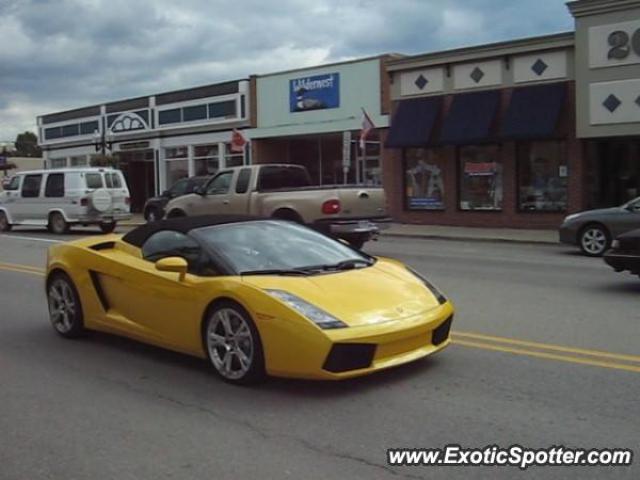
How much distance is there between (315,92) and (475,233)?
9.14 meters

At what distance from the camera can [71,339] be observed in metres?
7.73

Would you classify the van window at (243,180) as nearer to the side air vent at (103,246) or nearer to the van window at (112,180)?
the van window at (112,180)

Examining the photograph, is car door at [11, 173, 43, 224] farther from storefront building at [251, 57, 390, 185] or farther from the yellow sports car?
the yellow sports car

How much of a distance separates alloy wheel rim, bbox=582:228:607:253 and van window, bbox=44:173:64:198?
15.0 meters

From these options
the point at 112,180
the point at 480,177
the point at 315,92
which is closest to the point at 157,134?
the point at 315,92

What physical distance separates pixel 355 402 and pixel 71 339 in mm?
3603

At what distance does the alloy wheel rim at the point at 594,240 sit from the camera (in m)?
15.3

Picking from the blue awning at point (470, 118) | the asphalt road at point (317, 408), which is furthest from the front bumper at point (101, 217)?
the asphalt road at point (317, 408)

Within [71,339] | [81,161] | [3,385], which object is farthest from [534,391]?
[81,161]

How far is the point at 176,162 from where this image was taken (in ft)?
113

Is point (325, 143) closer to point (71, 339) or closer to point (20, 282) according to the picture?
point (20, 282)

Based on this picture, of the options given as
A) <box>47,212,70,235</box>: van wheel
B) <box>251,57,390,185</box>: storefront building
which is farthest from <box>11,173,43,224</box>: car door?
<box>251,57,390,185</box>: storefront building

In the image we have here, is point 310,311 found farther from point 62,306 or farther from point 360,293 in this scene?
point 62,306

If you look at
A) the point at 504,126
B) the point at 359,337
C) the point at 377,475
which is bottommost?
the point at 377,475
